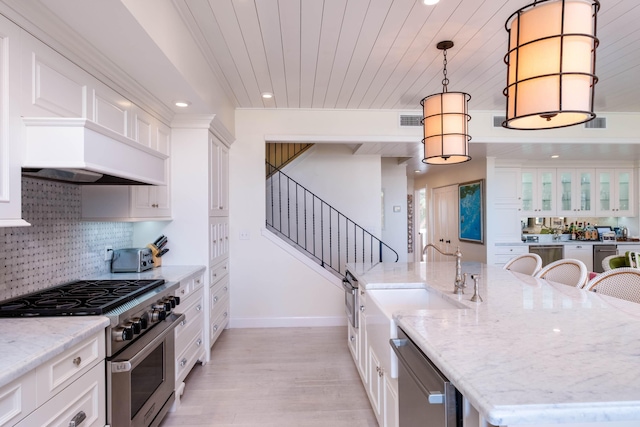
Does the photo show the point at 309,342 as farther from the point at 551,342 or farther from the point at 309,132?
the point at 551,342

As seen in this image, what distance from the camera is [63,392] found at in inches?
52.6

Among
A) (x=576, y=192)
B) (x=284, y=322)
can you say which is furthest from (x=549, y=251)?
(x=284, y=322)

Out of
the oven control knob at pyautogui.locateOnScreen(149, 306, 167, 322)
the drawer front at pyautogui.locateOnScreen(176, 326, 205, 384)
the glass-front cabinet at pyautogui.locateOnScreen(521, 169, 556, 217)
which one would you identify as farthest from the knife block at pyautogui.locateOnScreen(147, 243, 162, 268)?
the glass-front cabinet at pyautogui.locateOnScreen(521, 169, 556, 217)

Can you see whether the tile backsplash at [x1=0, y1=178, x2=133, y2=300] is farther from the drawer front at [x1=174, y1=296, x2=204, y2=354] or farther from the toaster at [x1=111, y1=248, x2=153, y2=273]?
the drawer front at [x1=174, y1=296, x2=204, y2=354]

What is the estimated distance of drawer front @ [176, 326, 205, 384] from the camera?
253 cm

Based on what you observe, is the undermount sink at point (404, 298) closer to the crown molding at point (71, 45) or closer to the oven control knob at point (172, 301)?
the oven control knob at point (172, 301)

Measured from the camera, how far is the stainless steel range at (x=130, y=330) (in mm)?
1635

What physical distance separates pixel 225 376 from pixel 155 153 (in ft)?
6.45

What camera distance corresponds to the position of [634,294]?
1.97 m

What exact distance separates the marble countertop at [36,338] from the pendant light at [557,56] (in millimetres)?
2195

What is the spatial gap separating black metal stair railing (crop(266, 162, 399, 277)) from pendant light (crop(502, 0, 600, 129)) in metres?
4.21

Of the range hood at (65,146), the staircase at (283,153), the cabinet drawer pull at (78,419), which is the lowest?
the cabinet drawer pull at (78,419)

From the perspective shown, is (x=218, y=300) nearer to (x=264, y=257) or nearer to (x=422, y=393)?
(x=264, y=257)

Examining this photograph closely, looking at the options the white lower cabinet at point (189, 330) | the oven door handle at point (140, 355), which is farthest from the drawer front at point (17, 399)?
the white lower cabinet at point (189, 330)
